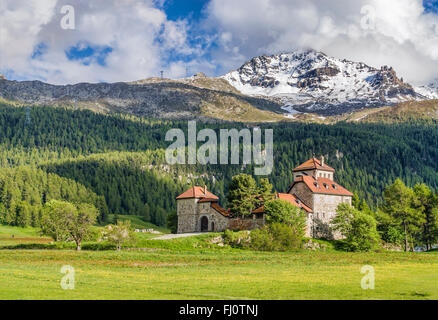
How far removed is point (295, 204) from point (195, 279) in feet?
192

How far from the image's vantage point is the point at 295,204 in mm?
100312

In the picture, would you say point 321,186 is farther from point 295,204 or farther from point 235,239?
point 235,239

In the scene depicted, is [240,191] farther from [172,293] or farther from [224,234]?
[172,293]

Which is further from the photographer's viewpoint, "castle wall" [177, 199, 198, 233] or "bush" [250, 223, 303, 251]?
"castle wall" [177, 199, 198, 233]

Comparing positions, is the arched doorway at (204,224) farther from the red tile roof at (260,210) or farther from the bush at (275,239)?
the bush at (275,239)

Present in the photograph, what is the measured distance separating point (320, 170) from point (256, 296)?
274 feet

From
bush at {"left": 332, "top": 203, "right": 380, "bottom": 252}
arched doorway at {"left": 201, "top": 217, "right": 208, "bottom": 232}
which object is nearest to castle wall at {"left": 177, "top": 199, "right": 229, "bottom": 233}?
arched doorway at {"left": 201, "top": 217, "right": 208, "bottom": 232}

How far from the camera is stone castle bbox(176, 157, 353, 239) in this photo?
10275 cm

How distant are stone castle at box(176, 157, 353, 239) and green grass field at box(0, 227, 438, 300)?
30.1 meters

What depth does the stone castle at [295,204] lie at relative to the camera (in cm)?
10275

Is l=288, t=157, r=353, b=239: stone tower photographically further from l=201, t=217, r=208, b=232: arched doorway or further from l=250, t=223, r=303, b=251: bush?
l=201, t=217, r=208, b=232: arched doorway

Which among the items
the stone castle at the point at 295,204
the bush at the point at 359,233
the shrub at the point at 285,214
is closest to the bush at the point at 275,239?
the shrub at the point at 285,214

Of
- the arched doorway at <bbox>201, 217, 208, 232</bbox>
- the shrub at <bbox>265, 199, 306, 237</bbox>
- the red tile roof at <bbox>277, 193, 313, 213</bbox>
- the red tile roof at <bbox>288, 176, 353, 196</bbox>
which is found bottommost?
the arched doorway at <bbox>201, 217, 208, 232</bbox>
